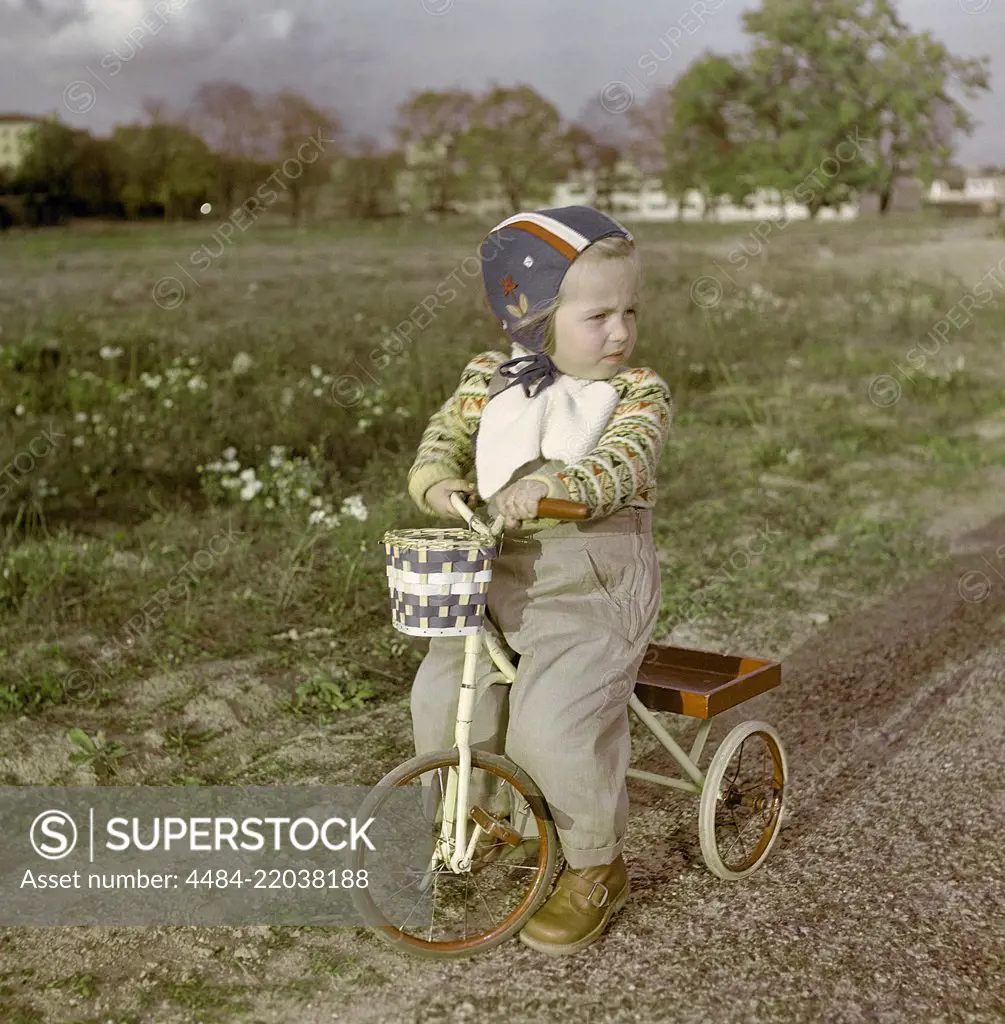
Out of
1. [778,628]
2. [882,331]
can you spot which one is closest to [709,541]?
[778,628]

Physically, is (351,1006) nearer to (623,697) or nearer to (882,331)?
(623,697)

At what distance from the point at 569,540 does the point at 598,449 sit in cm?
25

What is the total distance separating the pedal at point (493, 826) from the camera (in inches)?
126

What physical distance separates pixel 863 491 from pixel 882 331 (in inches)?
154

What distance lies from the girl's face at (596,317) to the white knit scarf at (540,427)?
6 centimetres

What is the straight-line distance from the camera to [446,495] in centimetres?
319

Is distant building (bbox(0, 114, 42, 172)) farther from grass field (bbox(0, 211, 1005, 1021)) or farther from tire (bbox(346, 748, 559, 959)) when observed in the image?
tire (bbox(346, 748, 559, 959))

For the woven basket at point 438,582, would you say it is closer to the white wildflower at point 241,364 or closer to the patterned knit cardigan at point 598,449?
the patterned knit cardigan at point 598,449

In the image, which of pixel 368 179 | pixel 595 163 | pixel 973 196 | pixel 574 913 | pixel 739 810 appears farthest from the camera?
pixel 973 196

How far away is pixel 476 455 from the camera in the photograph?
3256 millimetres

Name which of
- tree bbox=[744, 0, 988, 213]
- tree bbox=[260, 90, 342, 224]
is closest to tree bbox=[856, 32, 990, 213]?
tree bbox=[744, 0, 988, 213]

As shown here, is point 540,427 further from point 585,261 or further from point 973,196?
point 973,196

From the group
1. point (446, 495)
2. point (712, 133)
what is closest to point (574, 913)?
point (446, 495)

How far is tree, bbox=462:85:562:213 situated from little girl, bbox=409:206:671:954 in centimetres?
662
